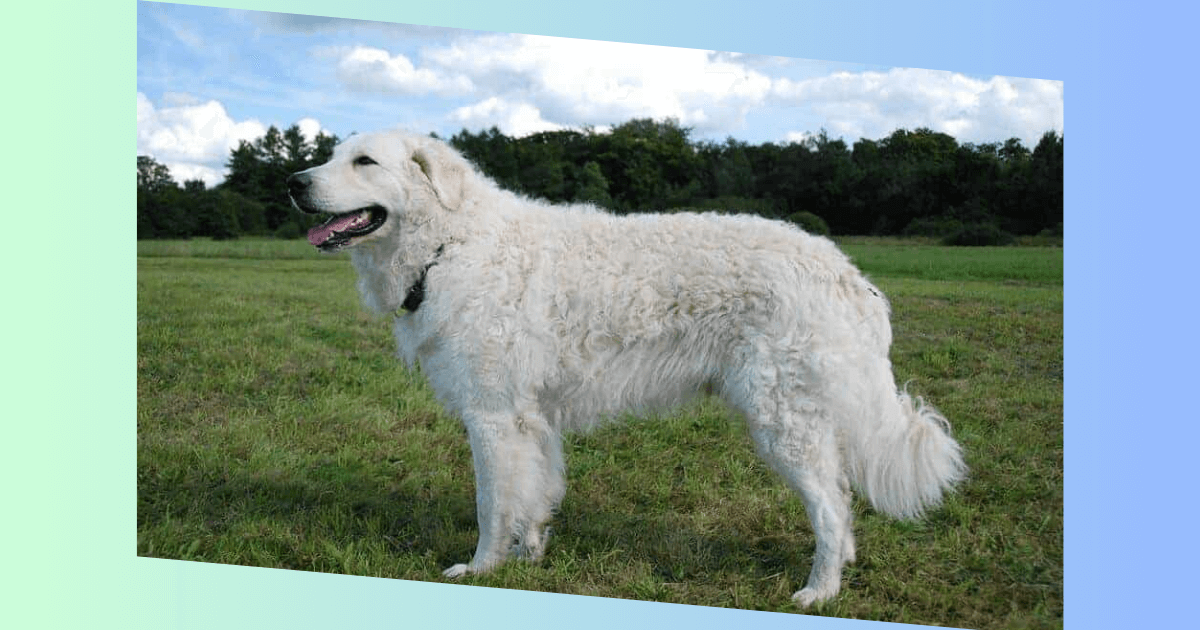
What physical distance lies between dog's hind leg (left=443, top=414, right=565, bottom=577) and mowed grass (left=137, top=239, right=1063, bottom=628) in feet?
0.39

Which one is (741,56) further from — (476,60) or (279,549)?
(279,549)

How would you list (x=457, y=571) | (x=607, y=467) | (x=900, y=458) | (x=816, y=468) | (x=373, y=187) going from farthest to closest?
1. (x=607, y=467)
2. (x=457, y=571)
3. (x=373, y=187)
4. (x=900, y=458)
5. (x=816, y=468)

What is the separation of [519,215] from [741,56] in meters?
1.17

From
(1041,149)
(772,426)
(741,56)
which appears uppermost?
(741,56)

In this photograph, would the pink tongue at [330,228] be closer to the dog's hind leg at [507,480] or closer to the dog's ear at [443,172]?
the dog's ear at [443,172]

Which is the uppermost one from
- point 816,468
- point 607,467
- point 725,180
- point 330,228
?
A: point 725,180

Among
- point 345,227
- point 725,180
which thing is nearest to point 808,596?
point 725,180

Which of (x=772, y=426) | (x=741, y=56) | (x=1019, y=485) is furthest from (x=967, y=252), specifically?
(x=772, y=426)

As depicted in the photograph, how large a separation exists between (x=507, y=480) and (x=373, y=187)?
1103 millimetres

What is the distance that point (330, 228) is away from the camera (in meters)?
3.51

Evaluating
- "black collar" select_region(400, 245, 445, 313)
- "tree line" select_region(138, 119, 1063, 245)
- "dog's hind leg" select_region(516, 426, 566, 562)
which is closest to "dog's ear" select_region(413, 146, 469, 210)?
"black collar" select_region(400, 245, 445, 313)

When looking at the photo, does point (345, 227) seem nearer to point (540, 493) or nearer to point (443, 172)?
point (443, 172)

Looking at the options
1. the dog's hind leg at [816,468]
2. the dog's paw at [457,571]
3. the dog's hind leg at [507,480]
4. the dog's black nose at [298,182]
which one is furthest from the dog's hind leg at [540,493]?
the dog's black nose at [298,182]

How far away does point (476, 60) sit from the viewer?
14.3 ft
